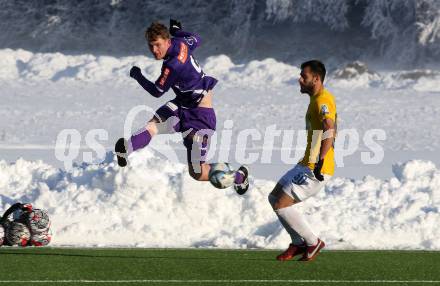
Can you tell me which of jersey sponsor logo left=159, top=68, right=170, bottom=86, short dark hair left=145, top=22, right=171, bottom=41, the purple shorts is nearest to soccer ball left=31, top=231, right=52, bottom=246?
the purple shorts

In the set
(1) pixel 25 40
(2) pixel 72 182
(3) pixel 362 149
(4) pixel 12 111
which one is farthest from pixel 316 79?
(1) pixel 25 40

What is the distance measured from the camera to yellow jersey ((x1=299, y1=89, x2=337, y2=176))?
10.6m

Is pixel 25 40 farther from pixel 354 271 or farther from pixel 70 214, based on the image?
pixel 354 271

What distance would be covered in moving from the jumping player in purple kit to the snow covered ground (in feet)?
5.29

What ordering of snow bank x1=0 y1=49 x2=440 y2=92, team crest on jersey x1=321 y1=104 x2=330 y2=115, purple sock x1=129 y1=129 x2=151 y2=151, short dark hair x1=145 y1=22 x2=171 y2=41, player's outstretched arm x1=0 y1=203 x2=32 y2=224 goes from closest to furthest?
1. team crest on jersey x1=321 y1=104 x2=330 y2=115
2. short dark hair x1=145 y1=22 x2=171 y2=41
3. purple sock x1=129 y1=129 x2=151 y2=151
4. player's outstretched arm x1=0 y1=203 x2=32 y2=224
5. snow bank x1=0 y1=49 x2=440 y2=92

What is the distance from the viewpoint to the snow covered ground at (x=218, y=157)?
542 inches

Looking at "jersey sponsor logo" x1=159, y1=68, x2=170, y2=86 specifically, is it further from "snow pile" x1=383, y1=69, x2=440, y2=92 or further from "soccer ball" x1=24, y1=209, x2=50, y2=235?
Answer: "snow pile" x1=383, y1=69, x2=440, y2=92

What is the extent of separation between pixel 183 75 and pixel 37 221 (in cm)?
235

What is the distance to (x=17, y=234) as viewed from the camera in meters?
12.5

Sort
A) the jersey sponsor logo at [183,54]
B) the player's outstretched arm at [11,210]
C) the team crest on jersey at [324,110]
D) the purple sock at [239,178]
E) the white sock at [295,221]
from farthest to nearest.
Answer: the purple sock at [239,178] < the player's outstretched arm at [11,210] < the jersey sponsor logo at [183,54] < the white sock at [295,221] < the team crest on jersey at [324,110]

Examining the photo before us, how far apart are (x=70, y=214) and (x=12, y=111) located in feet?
48.8

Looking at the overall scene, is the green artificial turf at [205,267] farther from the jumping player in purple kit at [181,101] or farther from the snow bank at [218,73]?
the snow bank at [218,73]

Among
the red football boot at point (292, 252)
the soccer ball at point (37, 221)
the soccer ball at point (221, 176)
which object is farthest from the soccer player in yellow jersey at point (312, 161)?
the soccer ball at point (37, 221)

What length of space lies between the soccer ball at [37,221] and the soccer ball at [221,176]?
1.92m
